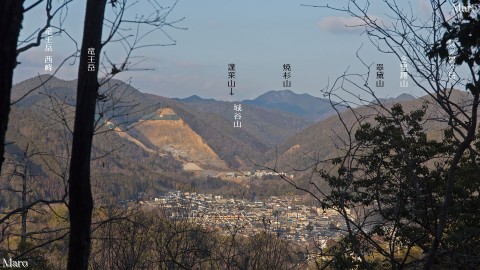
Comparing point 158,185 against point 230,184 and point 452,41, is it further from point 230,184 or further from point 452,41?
point 452,41

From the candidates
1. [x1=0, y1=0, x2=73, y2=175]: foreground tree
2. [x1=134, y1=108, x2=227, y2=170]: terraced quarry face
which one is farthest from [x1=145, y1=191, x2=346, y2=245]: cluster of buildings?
[x1=134, y1=108, x2=227, y2=170]: terraced quarry face

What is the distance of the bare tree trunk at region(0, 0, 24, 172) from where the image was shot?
173cm

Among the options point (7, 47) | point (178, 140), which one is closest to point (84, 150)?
point (7, 47)

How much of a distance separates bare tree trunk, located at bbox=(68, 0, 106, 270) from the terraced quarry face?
128911 mm

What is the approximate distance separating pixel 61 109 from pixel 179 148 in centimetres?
13569

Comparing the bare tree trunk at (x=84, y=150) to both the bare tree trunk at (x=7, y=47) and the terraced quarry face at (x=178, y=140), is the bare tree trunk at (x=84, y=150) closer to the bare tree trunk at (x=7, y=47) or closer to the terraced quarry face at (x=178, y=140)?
the bare tree trunk at (x=7, y=47)

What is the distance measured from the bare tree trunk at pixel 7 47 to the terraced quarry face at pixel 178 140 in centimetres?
12996

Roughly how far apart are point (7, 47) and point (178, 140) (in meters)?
137

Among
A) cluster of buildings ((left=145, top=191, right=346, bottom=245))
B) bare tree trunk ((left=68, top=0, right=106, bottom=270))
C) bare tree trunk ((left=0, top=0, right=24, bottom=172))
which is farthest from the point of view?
cluster of buildings ((left=145, top=191, right=346, bottom=245))

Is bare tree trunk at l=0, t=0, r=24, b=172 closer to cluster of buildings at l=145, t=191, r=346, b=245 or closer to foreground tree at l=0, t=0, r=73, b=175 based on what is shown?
foreground tree at l=0, t=0, r=73, b=175

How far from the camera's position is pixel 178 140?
137500 millimetres

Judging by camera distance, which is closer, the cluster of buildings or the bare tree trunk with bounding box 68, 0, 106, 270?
the bare tree trunk with bounding box 68, 0, 106, 270

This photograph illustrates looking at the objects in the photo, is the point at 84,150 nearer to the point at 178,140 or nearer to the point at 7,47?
the point at 7,47

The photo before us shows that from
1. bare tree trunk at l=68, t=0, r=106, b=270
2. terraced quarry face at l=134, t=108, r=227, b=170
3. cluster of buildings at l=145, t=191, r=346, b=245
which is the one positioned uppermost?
terraced quarry face at l=134, t=108, r=227, b=170
